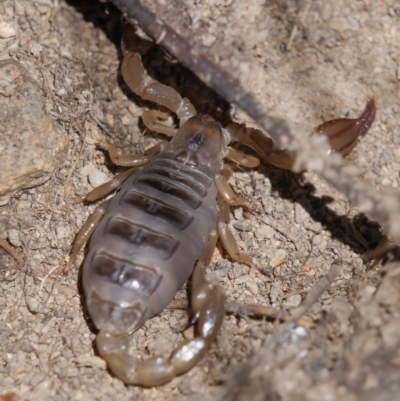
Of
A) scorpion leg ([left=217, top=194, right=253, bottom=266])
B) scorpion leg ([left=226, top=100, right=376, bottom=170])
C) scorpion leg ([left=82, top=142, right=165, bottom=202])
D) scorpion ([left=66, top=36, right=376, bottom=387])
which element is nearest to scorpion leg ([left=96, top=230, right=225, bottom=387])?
scorpion ([left=66, top=36, right=376, bottom=387])

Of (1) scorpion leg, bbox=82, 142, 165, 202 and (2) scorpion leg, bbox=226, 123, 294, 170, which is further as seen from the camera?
(2) scorpion leg, bbox=226, 123, 294, 170

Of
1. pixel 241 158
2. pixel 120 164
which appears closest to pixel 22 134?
pixel 120 164

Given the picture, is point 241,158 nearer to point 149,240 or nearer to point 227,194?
point 227,194

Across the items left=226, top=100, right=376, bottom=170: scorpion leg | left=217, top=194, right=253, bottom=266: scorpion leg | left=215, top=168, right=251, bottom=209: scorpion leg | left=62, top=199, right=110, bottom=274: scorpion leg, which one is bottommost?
left=62, top=199, right=110, bottom=274: scorpion leg

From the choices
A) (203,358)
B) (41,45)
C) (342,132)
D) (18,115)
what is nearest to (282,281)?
(203,358)

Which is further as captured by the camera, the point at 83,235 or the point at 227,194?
the point at 227,194

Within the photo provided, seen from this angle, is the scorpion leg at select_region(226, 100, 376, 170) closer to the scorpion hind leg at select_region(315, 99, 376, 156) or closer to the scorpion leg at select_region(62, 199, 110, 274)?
the scorpion hind leg at select_region(315, 99, 376, 156)

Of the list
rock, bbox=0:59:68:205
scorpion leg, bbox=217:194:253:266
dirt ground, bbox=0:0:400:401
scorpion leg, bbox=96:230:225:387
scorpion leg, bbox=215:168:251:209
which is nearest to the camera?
dirt ground, bbox=0:0:400:401
